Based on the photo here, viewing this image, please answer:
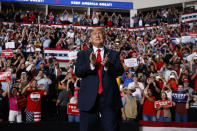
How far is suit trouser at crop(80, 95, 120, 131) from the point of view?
9.79 ft

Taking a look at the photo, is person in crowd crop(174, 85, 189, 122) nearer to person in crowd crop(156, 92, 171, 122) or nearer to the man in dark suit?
person in crowd crop(156, 92, 171, 122)

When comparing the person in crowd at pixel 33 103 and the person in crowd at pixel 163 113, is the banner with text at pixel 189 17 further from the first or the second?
the person in crowd at pixel 33 103

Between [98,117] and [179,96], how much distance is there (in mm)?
5751

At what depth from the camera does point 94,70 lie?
10.00ft

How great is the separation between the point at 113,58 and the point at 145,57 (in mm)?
9656

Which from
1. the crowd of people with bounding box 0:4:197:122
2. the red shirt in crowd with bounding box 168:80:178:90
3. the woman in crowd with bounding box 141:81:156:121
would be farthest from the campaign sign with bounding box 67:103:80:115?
the red shirt in crowd with bounding box 168:80:178:90

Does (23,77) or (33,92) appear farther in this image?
(23,77)

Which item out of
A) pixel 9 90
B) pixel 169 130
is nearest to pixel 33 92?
pixel 9 90

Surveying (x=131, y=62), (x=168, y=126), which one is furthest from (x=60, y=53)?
(x=168, y=126)

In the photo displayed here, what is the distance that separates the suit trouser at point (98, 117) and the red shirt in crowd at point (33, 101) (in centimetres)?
506

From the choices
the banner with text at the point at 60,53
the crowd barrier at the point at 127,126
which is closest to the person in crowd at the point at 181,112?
the crowd barrier at the point at 127,126

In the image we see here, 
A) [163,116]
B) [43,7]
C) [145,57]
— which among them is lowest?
[163,116]

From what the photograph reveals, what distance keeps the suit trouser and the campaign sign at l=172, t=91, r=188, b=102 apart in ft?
18.5

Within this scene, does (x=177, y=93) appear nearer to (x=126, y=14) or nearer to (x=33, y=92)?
(x=33, y=92)
